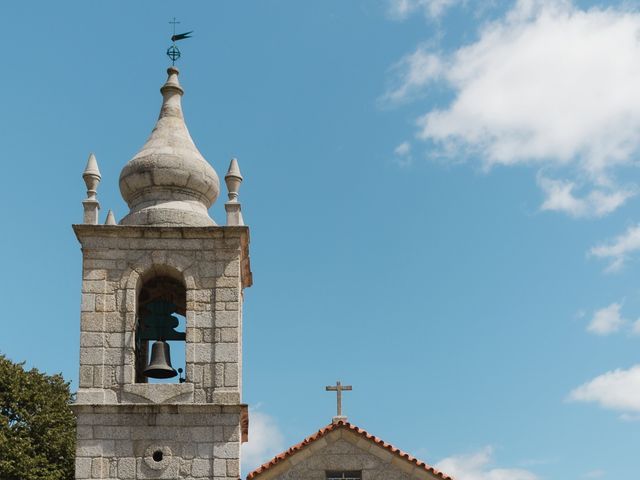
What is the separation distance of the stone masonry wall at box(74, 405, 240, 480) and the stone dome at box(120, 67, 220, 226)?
298 cm

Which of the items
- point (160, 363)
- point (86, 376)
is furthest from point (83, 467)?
point (160, 363)

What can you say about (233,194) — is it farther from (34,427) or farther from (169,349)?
(34,427)

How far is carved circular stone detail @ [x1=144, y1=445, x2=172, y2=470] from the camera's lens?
1620 cm

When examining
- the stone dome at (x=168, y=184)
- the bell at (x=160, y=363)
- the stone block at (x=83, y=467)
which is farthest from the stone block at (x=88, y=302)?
the stone block at (x=83, y=467)

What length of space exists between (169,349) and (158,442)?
62.8 inches

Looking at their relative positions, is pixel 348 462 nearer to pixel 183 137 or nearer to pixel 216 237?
pixel 216 237

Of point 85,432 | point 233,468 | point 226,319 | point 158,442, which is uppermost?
point 226,319

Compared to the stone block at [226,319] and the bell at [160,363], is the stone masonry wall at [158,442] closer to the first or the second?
the bell at [160,363]

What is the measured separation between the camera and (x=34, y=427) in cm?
2823

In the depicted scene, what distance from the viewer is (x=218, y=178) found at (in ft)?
61.3

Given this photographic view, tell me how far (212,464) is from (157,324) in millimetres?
2525

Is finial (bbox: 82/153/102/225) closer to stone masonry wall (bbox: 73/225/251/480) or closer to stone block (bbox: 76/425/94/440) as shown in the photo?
stone masonry wall (bbox: 73/225/251/480)

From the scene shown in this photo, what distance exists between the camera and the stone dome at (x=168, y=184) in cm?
1767

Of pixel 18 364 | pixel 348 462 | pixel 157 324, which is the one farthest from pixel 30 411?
pixel 348 462
